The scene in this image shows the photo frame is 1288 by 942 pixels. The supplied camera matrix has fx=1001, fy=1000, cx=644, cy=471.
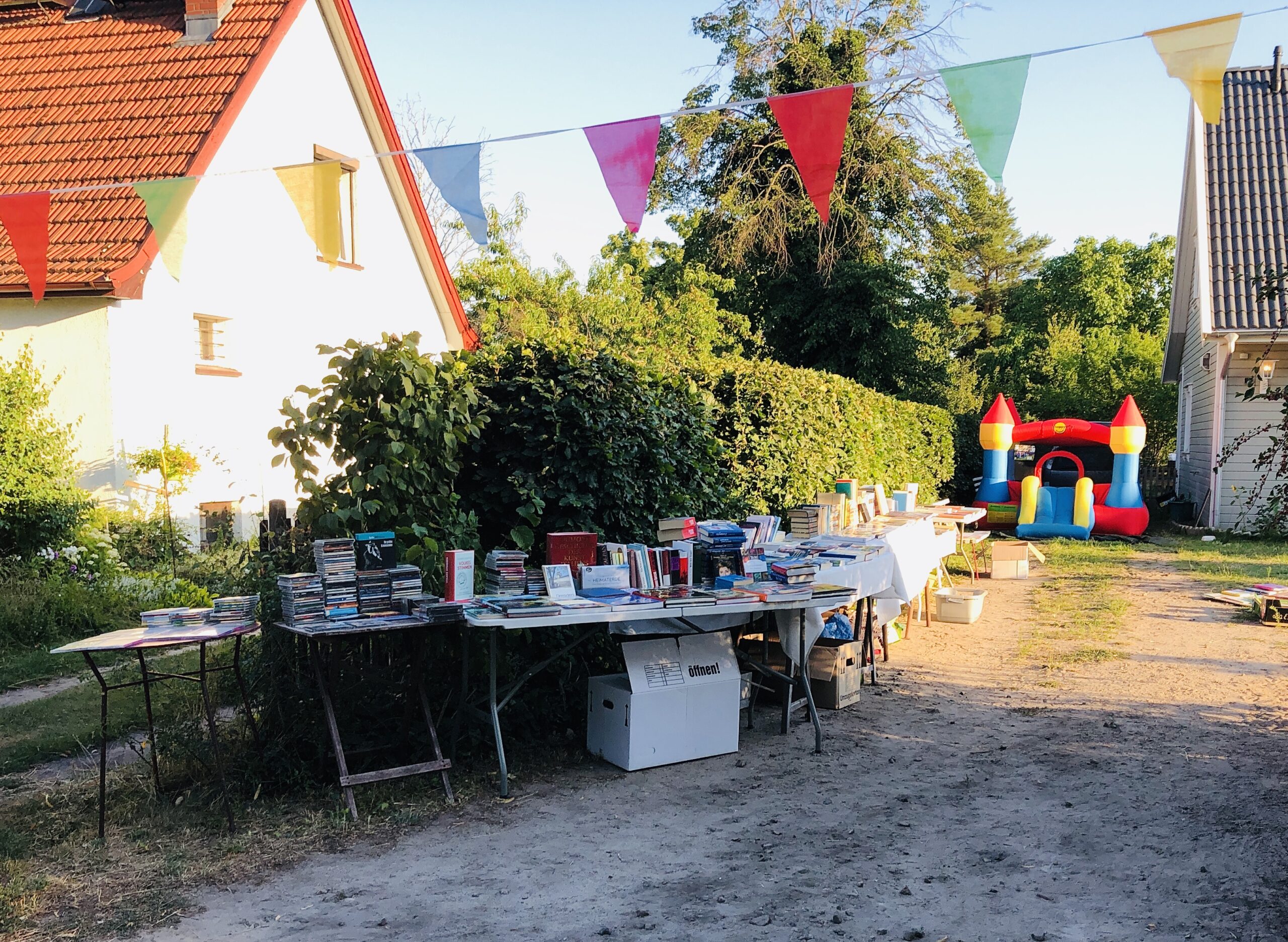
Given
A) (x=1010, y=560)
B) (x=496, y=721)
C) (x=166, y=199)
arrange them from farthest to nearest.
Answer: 1. (x=1010, y=560)
2. (x=166, y=199)
3. (x=496, y=721)

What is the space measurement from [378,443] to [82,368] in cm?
659

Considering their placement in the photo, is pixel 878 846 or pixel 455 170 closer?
pixel 878 846

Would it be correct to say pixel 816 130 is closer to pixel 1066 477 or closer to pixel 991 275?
pixel 1066 477

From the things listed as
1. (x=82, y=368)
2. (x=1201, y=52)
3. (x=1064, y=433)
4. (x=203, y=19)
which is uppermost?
(x=203, y=19)

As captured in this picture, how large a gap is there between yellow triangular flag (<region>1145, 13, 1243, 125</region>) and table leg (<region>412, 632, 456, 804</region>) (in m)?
4.63

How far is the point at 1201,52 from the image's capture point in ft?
15.9

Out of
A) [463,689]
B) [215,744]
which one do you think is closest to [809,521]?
[463,689]

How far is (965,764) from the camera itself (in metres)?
5.53

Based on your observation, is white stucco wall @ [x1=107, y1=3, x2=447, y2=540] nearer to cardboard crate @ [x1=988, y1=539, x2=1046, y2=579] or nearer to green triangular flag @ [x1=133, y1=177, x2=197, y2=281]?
green triangular flag @ [x1=133, y1=177, x2=197, y2=281]

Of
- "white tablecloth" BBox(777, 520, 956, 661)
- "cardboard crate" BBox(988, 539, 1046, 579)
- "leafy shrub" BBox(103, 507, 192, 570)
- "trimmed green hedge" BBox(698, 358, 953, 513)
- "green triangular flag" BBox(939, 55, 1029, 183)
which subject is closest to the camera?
"green triangular flag" BBox(939, 55, 1029, 183)

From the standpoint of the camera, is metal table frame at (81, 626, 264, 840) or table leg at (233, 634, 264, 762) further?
table leg at (233, 634, 264, 762)

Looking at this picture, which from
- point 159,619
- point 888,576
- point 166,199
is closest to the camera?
point 159,619

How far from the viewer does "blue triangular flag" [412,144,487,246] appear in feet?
19.8

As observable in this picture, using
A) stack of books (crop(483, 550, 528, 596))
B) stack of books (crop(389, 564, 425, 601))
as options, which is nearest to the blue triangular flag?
stack of books (crop(483, 550, 528, 596))
